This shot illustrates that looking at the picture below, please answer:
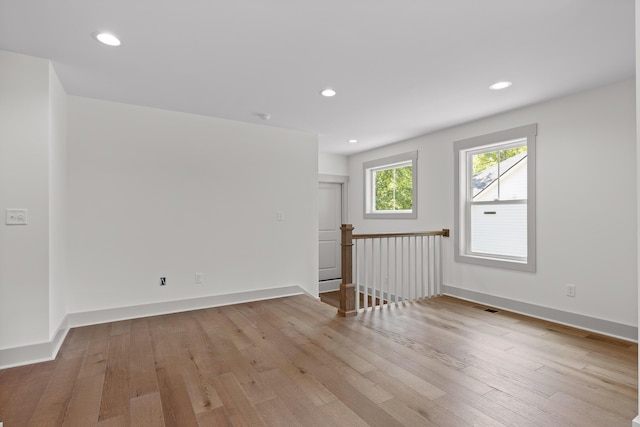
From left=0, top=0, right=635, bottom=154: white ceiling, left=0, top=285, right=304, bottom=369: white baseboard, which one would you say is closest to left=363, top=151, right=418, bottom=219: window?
left=0, top=0, right=635, bottom=154: white ceiling

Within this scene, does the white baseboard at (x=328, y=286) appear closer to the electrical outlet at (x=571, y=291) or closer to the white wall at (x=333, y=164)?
the white wall at (x=333, y=164)

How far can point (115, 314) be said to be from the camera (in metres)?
3.40

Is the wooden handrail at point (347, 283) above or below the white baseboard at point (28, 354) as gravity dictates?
above

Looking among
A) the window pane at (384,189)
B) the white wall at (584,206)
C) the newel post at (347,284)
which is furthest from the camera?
the window pane at (384,189)

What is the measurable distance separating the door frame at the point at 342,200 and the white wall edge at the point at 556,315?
2.50 metres

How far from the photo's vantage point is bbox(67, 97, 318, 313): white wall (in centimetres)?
332

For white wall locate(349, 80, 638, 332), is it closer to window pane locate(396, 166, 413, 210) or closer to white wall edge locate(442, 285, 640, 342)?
white wall edge locate(442, 285, 640, 342)

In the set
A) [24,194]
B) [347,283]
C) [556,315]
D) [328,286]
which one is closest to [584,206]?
[556,315]

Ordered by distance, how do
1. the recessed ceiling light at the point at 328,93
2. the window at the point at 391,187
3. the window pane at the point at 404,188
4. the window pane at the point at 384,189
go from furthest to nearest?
1. the window pane at the point at 384,189
2. the window pane at the point at 404,188
3. the window at the point at 391,187
4. the recessed ceiling light at the point at 328,93

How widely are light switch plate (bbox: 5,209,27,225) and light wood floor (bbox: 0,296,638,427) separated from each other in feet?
3.58

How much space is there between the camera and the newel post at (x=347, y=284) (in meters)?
3.51

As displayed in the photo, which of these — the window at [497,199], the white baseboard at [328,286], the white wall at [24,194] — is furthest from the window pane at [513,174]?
the white wall at [24,194]

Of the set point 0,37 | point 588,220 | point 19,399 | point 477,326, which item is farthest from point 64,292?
point 588,220

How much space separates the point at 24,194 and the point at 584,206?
494cm
